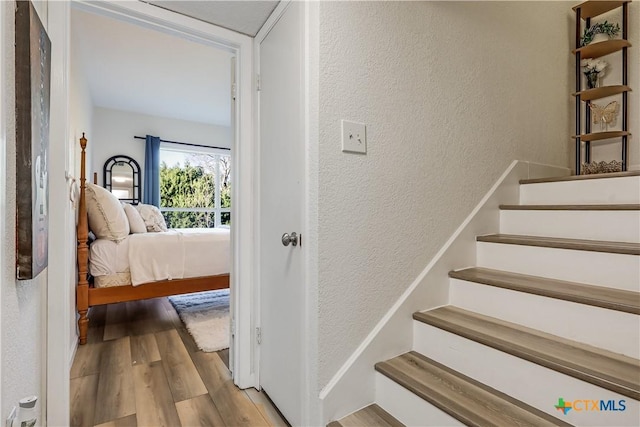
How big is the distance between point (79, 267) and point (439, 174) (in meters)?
2.63

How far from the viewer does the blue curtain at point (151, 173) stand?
5.14m

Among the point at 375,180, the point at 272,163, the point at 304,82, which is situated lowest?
the point at 375,180

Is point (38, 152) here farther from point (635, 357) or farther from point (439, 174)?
point (635, 357)

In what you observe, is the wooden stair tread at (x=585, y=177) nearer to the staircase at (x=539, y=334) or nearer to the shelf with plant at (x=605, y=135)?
the staircase at (x=539, y=334)

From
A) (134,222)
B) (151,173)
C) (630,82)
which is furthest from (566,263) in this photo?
(151,173)

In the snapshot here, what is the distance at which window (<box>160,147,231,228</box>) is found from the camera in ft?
18.2

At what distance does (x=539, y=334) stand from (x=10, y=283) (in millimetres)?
1760

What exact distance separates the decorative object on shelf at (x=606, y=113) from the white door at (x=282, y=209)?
240cm

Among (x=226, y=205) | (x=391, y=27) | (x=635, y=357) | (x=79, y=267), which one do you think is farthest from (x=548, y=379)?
(x=226, y=205)

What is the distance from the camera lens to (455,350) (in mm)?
1280

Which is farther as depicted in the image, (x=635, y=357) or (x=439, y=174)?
(x=439, y=174)

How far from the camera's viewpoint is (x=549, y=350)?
42.1 inches

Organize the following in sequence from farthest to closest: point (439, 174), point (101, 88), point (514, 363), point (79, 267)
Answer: point (101, 88) → point (79, 267) → point (439, 174) → point (514, 363)

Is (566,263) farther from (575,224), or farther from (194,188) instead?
(194,188)
